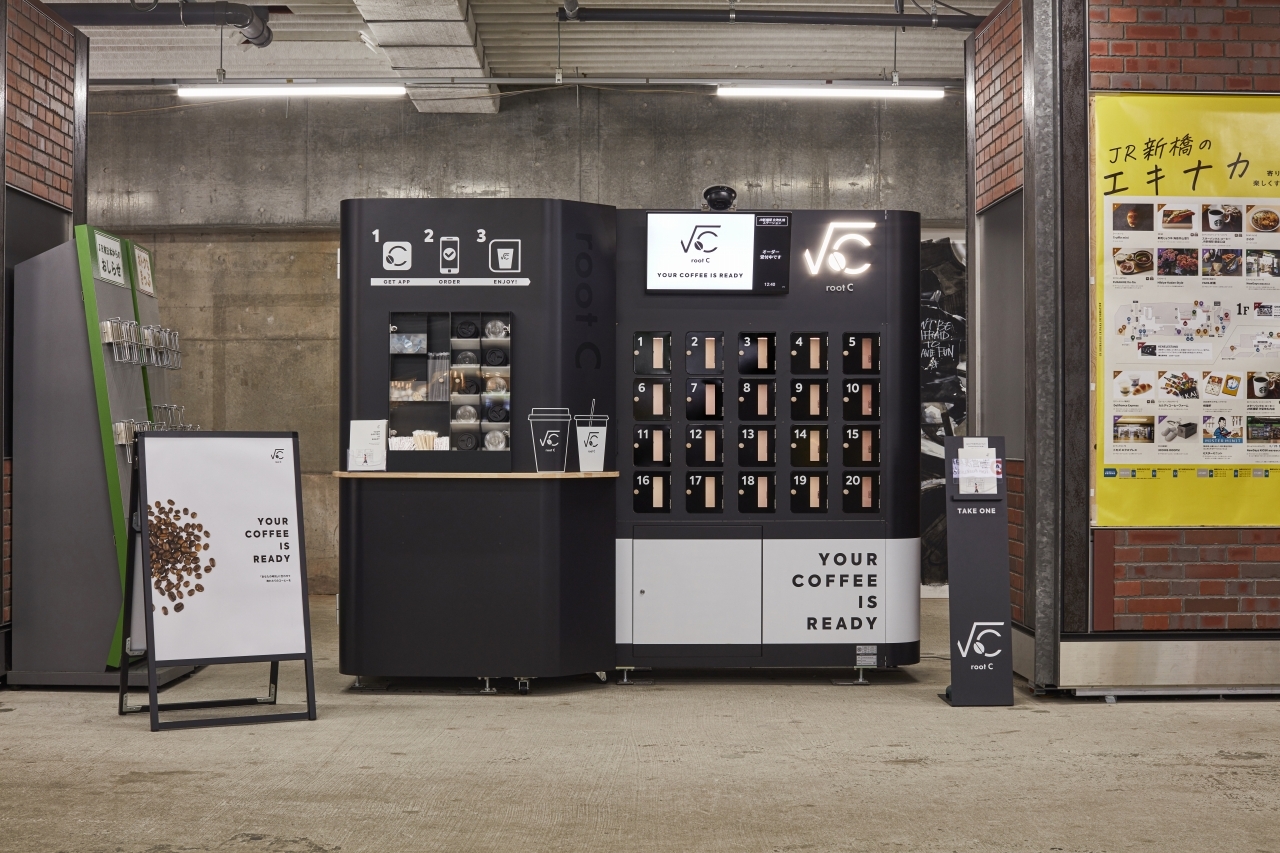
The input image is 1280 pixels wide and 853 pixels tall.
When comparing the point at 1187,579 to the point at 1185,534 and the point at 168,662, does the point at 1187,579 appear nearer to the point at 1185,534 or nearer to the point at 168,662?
the point at 1185,534

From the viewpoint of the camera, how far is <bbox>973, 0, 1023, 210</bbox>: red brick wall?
545cm

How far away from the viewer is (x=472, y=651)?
5348 mm

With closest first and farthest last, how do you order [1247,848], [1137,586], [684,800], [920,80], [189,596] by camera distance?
[1247,848]
[684,800]
[189,596]
[1137,586]
[920,80]

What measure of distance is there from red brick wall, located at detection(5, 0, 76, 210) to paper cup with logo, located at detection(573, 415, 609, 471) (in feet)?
10.8

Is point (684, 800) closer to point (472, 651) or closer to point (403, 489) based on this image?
point (472, 651)

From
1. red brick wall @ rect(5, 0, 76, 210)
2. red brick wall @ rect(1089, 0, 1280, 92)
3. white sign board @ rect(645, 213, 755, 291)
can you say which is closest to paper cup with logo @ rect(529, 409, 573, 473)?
white sign board @ rect(645, 213, 755, 291)

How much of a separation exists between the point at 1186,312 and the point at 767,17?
386 centimetres

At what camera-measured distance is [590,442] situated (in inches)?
216

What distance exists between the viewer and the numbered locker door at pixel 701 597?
221 inches

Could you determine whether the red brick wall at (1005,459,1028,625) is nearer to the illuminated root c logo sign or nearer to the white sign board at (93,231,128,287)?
the illuminated root c logo sign

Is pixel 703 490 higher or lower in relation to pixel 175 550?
higher

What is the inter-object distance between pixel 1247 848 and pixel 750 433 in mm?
3026

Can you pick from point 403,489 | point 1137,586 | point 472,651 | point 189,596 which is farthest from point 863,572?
point 189,596

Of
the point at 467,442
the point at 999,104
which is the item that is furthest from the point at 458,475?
the point at 999,104
